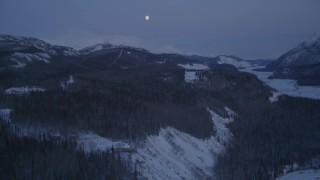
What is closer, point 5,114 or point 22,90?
point 5,114

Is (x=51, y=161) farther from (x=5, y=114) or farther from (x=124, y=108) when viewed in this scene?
(x=124, y=108)

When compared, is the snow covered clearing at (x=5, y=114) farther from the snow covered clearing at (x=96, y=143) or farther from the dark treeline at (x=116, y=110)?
the snow covered clearing at (x=96, y=143)

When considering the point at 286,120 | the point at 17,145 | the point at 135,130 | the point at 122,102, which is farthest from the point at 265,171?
the point at 286,120

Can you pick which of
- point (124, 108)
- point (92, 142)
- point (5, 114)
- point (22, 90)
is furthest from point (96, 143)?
point (22, 90)

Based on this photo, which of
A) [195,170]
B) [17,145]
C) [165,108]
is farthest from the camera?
[165,108]

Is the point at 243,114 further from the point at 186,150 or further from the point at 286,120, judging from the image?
the point at 186,150
